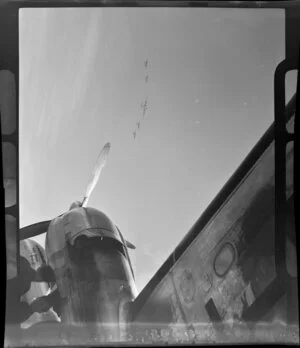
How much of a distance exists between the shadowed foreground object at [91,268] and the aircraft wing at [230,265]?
11cm

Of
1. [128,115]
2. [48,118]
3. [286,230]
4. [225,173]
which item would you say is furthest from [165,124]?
[286,230]

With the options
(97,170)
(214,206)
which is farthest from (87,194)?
(214,206)

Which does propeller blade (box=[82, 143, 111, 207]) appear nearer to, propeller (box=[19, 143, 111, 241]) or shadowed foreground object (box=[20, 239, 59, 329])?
propeller (box=[19, 143, 111, 241])

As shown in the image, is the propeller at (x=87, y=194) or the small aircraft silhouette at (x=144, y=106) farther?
the small aircraft silhouette at (x=144, y=106)

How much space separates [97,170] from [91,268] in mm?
437

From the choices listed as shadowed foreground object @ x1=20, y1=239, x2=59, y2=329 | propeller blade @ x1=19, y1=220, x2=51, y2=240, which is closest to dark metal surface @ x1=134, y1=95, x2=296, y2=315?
shadowed foreground object @ x1=20, y1=239, x2=59, y2=329

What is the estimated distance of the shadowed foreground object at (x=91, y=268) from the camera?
2.50m

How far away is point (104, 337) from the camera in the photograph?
2432mm

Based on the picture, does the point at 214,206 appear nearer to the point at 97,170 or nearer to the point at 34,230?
the point at 97,170

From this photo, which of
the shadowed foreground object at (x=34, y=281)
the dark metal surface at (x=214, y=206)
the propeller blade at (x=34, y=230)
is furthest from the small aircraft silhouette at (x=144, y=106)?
the shadowed foreground object at (x=34, y=281)

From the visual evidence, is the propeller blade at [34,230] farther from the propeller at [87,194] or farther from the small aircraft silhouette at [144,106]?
the small aircraft silhouette at [144,106]

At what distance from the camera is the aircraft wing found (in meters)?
2.50

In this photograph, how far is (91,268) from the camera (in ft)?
8.38

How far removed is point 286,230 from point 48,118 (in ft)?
3.78
